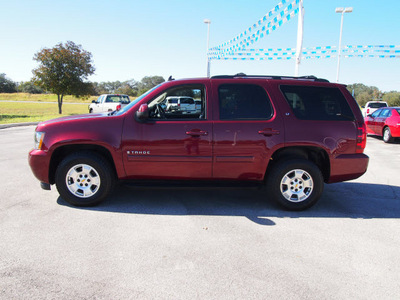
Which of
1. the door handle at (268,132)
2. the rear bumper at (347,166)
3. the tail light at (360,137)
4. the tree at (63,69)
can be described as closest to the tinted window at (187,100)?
the door handle at (268,132)

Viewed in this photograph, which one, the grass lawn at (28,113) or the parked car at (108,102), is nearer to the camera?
the grass lawn at (28,113)

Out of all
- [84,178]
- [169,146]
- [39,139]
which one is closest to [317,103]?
[169,146]

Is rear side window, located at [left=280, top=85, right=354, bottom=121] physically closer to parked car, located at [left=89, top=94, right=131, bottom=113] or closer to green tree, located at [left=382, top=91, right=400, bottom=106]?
parked car, located at [left=89, top=94, right=131, bottom=113]

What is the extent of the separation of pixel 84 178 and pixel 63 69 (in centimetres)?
2583

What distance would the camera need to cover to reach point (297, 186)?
451 centimetres

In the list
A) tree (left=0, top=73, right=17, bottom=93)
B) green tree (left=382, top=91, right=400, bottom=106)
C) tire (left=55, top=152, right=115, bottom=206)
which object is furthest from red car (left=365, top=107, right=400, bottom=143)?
tree (left=0, top=73, right=17, bottom=93)

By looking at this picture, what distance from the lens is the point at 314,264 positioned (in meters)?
3.10

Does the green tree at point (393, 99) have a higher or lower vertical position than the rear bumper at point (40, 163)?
higher

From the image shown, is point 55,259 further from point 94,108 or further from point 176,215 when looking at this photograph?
point 94,108

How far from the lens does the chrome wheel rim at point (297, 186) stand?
4.49 meters

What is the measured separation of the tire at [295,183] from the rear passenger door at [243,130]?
8.9 inches

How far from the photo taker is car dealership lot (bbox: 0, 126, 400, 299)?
8.73 feet

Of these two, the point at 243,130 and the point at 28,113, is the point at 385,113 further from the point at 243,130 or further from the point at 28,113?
the point at 28,113

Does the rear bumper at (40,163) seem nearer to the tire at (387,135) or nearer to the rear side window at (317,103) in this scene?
the rear side window at (317,103)
